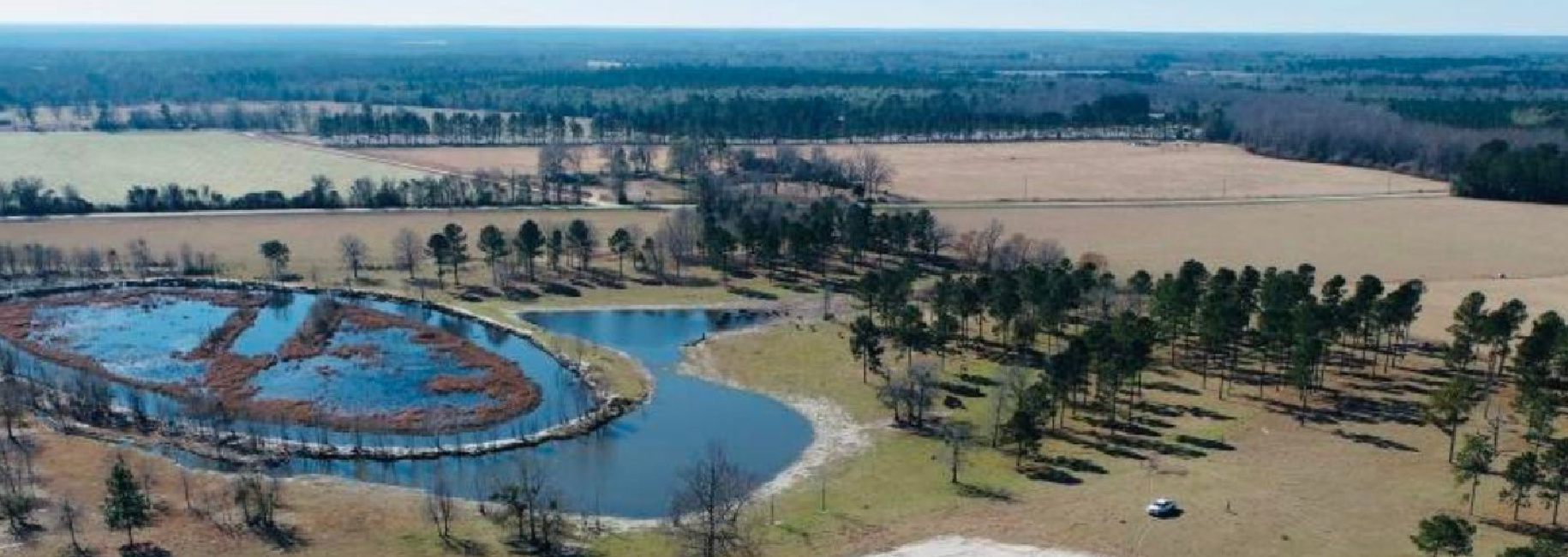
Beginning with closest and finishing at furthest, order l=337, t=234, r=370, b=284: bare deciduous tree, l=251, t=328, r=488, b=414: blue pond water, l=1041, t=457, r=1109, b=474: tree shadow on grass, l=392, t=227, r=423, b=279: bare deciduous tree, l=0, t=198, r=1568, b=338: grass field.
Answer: l=1041, t=457, r=1109, b=474: tree shadow on grass, l=251, t=328, r=488, b=414: blue pond water, l=337, t=234, r=370, b=284: bare deciduous tree, l=392, t=227, r=423, b=279: bare deciduous tree, l=0, t=198, r=1568, b=338: grass field

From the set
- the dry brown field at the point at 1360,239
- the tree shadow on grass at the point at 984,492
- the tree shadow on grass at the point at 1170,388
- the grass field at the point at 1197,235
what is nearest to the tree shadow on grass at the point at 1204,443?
the tree shadow on grass at the point at 1170,388

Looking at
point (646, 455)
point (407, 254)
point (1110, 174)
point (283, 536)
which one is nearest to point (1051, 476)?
point (646, 455)

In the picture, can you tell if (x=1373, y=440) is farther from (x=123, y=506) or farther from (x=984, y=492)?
(x=123, y=506)

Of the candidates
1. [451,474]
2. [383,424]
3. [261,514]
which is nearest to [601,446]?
[451,474]

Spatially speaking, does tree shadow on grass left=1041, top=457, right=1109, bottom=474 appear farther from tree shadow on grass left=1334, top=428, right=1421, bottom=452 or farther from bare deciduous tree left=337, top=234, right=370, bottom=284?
bare deciduous tree left=337, top=234, right=370, bottom=284

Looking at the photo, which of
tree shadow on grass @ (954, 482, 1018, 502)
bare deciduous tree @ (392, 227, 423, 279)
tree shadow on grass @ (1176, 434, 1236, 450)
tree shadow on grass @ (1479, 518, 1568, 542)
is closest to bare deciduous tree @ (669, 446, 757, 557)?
tree shadow on grass @ (954, 482, 1018, 502)

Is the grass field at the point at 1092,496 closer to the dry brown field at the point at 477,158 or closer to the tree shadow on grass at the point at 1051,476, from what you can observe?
the tree shadow on grass at the point at 1051,476
